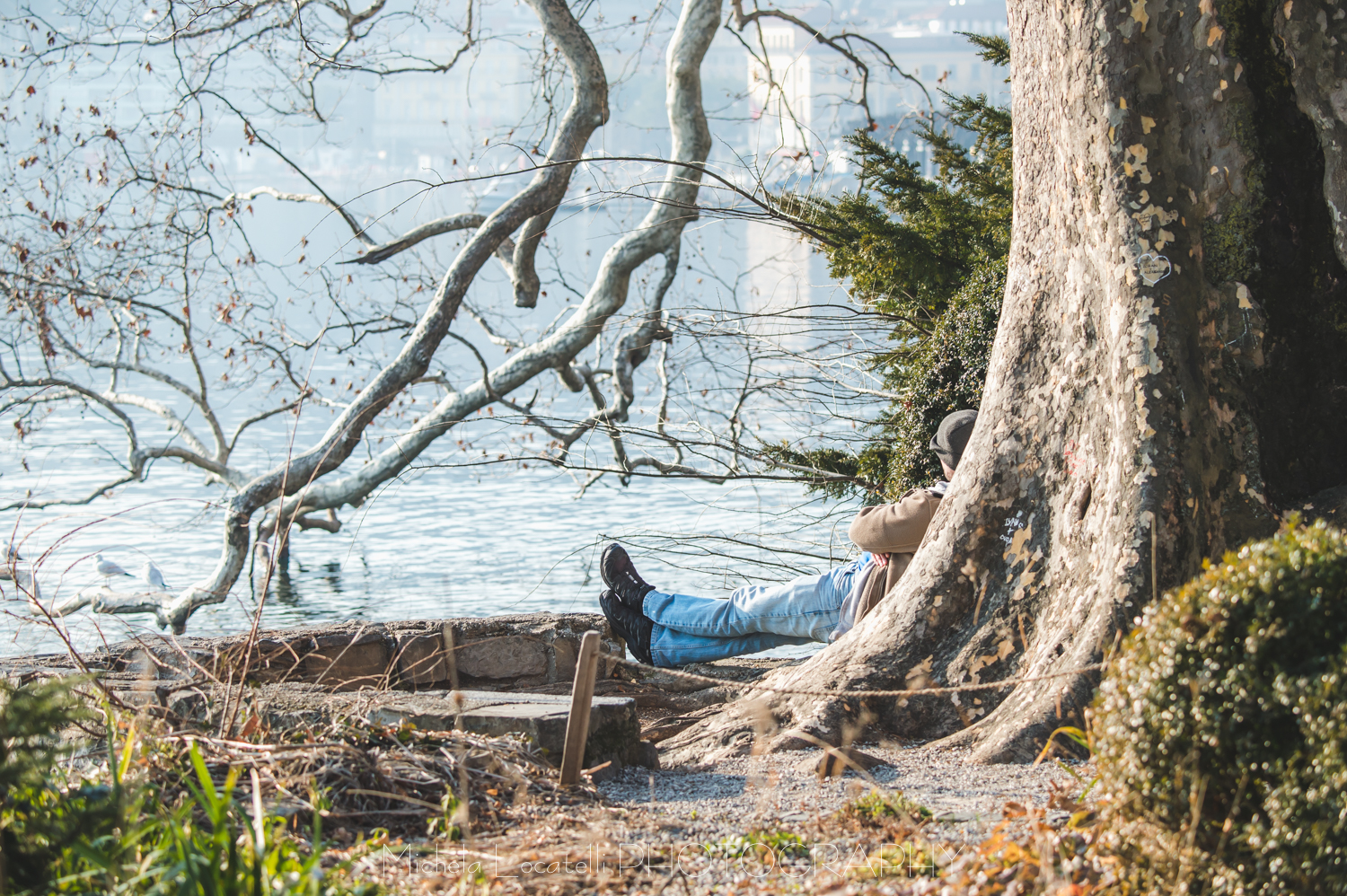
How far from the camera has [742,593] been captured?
18.2 feet

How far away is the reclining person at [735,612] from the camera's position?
17.0 feet

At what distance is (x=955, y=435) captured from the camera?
4625 millimetres

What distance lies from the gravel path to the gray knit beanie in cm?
152

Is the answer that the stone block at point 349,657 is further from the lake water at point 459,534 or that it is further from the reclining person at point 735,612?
the lake water at point 459,534

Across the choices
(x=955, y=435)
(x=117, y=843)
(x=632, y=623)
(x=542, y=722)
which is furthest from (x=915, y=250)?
(x=117, y=843)

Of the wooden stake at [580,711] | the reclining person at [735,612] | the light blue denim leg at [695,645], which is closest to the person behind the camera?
the wooden stake at [580,711]

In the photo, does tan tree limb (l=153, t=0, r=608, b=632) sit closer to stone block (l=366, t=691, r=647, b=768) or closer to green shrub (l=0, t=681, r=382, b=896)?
stone block (l=366, t=691, r=647, b=768)

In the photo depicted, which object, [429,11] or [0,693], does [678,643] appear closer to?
[0,693]

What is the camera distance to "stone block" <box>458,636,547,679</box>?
5.23 metres

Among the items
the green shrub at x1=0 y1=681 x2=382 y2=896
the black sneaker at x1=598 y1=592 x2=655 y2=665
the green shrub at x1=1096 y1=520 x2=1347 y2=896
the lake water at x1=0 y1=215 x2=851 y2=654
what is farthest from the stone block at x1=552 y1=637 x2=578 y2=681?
the green shrub at x1=1096 y1=520 x2=1347 y2=896

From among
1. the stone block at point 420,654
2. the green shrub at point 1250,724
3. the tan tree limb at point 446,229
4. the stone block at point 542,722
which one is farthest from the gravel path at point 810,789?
the tan tree limb at point 446,229

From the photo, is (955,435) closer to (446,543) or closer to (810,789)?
(810,789)

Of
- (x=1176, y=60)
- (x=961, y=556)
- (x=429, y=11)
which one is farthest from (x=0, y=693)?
(x=429, y=11)

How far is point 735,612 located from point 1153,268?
2.72 metres
